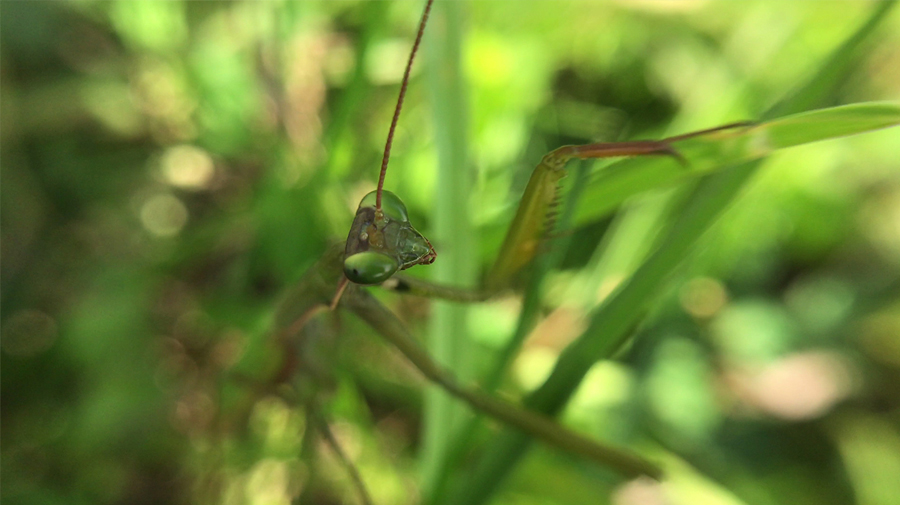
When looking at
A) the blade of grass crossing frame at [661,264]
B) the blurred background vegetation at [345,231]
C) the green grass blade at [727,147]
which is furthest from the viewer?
the blurred background vegetation at [345,231]

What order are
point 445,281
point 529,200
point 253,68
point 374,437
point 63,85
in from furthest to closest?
point 63,85 < point 253,68 < point 374,437 < point 445,281 < point 529,200

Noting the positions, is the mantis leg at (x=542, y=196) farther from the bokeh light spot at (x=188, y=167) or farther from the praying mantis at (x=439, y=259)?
the bokeh light spot at (x=188, y=167)

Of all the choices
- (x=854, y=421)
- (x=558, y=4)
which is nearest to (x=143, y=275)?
(x=558, y=4)

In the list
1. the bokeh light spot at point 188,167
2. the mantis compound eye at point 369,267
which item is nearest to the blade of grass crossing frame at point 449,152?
the mantis compound eye at point 369,267

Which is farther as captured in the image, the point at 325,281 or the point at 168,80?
the point at 168,80

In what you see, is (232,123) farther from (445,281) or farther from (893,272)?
(893,272)

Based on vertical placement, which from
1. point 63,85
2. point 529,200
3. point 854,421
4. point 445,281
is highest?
point 529,200

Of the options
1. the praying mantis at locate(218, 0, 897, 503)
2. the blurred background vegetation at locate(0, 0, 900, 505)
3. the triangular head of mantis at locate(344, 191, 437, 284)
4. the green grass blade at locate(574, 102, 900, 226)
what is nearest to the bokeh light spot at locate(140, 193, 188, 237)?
the blurred background vegetation at locate(0, 0, 900, 505)
